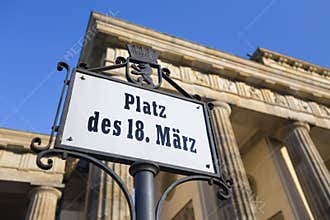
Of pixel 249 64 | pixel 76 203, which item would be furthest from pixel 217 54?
pixel 76 203

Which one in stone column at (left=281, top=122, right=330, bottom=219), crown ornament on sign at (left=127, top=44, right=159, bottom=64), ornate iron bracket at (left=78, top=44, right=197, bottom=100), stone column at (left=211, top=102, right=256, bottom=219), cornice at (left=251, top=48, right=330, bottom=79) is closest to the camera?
ornate iron bracket at (left=78, top=44, right=197, bottom=100)

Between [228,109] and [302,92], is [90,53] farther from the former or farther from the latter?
[302,92]

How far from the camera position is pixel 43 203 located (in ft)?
39.8

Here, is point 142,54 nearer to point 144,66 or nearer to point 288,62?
point 144,66

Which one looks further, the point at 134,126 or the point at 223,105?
the point at 223,105

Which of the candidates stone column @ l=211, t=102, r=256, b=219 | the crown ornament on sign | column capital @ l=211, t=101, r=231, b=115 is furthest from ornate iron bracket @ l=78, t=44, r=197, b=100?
column capital @ l=211, t=101, r=231, b=115

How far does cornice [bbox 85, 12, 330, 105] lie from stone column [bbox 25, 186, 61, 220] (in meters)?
7.20

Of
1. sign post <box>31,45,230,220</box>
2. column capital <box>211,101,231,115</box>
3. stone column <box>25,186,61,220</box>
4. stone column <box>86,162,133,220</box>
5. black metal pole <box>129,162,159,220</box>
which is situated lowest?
black metal pole <box>129,162,159,220</box>

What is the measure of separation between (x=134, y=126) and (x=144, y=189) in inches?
18.0

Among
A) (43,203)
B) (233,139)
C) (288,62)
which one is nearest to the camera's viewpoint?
(233,139)

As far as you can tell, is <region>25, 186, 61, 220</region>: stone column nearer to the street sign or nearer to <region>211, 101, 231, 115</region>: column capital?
<region>211, 101, 231, 115</region>: column capital

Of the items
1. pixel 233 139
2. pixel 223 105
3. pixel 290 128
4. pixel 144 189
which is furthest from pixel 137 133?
pixel 290 128

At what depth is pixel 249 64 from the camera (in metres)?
14.1

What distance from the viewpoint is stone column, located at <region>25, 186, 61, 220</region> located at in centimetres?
1170
